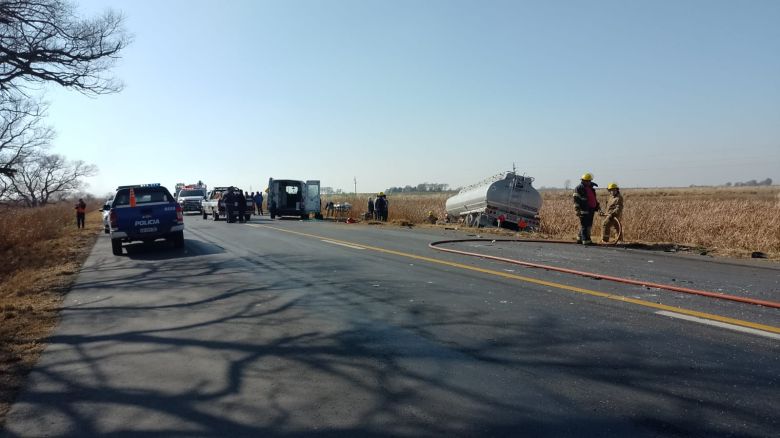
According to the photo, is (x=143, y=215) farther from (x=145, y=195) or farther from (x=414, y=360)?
(x=414, y=360)

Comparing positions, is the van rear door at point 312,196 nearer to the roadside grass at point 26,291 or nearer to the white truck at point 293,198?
the white truck at point 293,198

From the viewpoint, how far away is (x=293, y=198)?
35.5 meters

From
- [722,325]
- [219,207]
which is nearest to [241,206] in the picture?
[219,207]

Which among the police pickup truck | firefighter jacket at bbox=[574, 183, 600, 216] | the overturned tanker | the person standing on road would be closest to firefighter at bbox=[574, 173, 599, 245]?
firefighter jacket at bbox=[574, 183, 600, 216]

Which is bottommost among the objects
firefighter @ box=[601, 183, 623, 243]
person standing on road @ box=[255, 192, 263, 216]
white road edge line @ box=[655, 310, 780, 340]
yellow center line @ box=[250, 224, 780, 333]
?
white road edge line @ box=[655, 310, 780, 340]

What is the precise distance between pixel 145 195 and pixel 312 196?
64.6ft

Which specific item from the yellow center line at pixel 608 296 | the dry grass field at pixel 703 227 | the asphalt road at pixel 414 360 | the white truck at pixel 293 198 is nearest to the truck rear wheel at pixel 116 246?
the asphalt road at pixel 414 360

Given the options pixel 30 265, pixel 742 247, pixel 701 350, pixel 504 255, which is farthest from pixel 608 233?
pixel 30 265

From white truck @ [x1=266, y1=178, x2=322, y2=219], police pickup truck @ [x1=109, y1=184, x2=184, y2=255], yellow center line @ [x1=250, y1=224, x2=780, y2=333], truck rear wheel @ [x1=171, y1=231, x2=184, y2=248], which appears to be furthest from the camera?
white truck @ [x1=266, y1=178, x2=322, y2=219]

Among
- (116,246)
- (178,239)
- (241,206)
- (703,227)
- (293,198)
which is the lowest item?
(116,246)

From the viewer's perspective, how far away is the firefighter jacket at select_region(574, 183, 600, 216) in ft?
47.2

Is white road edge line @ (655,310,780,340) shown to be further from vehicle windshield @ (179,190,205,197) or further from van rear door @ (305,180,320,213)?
vehicle windshield @ (179,190,205,197)

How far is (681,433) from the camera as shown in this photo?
10.5 feet

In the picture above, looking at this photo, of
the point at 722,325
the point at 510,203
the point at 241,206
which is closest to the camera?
the point at 722,325
